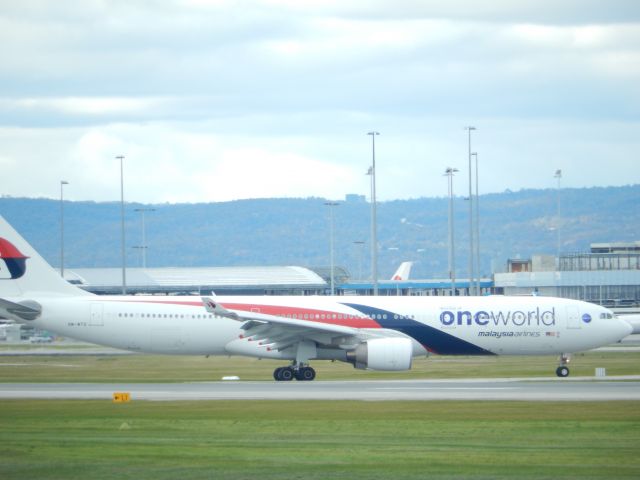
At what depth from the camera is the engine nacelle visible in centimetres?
3928

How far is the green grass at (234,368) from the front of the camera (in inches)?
1708

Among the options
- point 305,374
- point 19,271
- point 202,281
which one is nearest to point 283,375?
point 305,374

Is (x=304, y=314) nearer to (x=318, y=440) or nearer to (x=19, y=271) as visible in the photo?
(x=19, y=271)

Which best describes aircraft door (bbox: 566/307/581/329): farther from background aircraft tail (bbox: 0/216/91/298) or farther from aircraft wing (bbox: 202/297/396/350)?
background aircraft tail (bbox: 0/216/91/298)

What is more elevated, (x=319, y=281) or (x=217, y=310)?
(x=319, y=281)

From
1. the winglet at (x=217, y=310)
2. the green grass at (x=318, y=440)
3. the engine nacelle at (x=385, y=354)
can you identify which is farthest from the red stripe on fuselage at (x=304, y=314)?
the green grass at (x=318, y=440)

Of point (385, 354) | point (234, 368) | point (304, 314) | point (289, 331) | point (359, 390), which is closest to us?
point (359, 390)

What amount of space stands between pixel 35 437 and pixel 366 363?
705 inches

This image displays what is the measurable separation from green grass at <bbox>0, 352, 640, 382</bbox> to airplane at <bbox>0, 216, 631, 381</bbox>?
1.46m

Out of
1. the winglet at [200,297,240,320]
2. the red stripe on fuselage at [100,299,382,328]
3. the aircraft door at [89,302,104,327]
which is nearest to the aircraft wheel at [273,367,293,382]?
the red stripe on fuselage at [100,299,382,328]

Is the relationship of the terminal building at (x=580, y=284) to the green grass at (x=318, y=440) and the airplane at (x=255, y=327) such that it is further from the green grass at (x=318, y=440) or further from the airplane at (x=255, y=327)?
the green grass at (x=318, y=440)

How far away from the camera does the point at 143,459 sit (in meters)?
20.1

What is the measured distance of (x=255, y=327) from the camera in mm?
40375

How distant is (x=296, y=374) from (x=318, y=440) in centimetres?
1811
